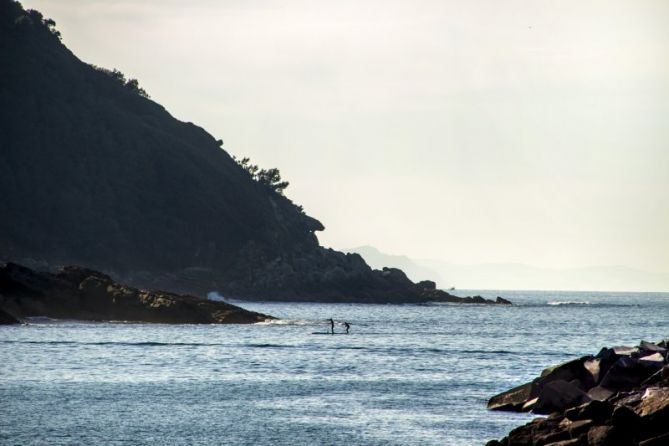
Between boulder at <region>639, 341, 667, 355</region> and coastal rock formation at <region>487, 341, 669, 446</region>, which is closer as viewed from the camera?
coastal rock formation at <region>487, 341, 669, 446</region>

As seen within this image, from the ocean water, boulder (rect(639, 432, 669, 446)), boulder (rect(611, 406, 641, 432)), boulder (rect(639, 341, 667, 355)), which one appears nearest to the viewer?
boulder (rect(639, 432, 669, 446))

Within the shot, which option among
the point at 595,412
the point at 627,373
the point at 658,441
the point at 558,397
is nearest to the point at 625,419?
the point at 658,441

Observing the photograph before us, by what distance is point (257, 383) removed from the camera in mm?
63000

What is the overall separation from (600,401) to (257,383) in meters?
31.1

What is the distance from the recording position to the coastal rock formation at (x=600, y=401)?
31817 millimetres

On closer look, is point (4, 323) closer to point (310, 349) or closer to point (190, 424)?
point (310, 349)

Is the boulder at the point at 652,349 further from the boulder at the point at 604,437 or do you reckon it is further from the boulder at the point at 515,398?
the boulder at the point at 604,437

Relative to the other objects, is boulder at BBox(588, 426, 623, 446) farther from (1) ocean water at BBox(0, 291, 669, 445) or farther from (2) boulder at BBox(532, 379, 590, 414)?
(2) boulder at BBox(532, 379, 590, 414)

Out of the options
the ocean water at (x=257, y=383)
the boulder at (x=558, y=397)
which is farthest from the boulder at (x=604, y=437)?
the boulder at (x=558, y=397)

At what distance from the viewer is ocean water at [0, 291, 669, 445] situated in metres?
43.5

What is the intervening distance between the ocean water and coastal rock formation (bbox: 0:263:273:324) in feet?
10.8

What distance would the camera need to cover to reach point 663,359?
46.7 metres

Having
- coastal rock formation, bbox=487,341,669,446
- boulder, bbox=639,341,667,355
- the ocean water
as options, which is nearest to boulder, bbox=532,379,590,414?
coastal rock formation, bbox=487,341,669,446

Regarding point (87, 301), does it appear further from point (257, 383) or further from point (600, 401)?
point (600, 401)
